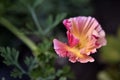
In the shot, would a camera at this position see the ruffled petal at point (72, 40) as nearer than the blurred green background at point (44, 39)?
Yes

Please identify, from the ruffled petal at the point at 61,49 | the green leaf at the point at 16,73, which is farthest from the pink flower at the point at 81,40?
the green leaf at the point at 16,73

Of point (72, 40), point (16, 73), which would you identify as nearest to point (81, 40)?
point (72, 40)

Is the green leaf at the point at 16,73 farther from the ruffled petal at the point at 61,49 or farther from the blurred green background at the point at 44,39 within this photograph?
the ruffled petal at the point at 61,49

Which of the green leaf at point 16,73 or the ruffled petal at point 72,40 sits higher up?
the ruffled petal at point 72,40

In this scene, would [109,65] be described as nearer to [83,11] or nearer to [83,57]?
[83,11]

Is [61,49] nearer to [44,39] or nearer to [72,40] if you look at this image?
[72,40]

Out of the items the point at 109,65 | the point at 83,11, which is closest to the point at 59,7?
the point at 83,11

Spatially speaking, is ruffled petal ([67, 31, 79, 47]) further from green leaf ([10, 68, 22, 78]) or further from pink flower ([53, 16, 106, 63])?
green leaf ([10, 68, 22, 78])
